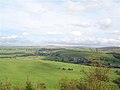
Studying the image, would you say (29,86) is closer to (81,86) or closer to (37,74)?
(81,86)

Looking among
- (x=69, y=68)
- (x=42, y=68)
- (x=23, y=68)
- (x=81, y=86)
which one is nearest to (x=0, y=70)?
(x=23, y=68)

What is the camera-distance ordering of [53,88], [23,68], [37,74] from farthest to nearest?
[23,68]
[37,74]
[53,88]

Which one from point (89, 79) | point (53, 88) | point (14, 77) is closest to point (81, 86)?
point (89, 79)

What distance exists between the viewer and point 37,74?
536ft

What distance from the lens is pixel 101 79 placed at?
91.1 feet

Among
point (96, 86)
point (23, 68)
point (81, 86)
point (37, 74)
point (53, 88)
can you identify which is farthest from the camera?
point (23, 68)

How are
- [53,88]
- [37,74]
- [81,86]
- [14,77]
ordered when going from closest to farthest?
[81,86]
[53,88]
[14,77]
[37,74]

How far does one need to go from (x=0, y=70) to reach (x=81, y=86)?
441 ft

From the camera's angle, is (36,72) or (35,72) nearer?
(35,72)

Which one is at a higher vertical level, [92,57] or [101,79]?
[92,57]

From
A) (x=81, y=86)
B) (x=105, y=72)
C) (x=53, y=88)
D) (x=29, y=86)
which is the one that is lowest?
(x=53, y=88)

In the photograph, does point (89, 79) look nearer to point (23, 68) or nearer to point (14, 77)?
point (14, 77)

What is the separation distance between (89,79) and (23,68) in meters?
154

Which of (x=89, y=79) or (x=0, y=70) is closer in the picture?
(x=89, y=79)
